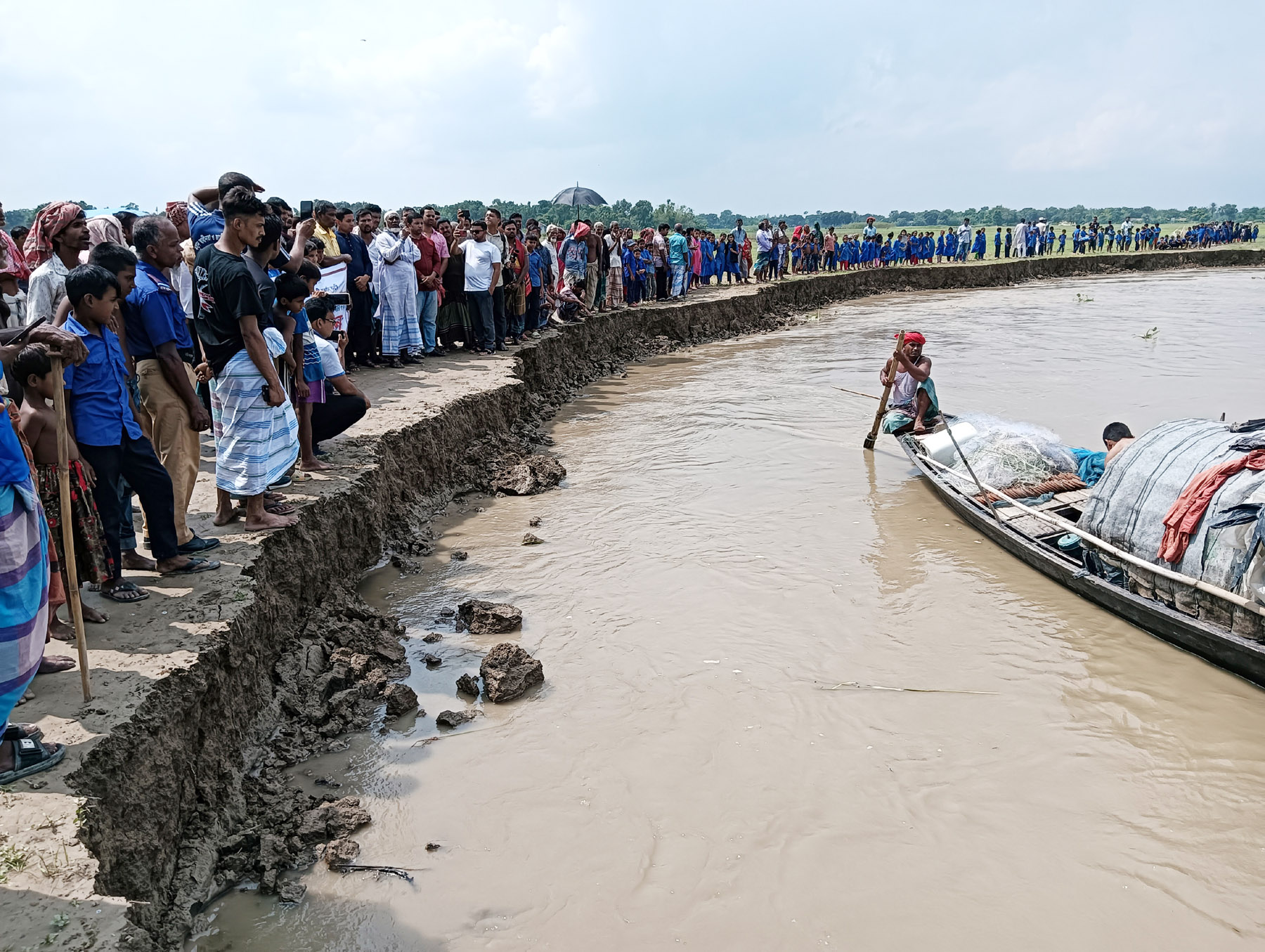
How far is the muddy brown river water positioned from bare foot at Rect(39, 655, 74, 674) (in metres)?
1.26

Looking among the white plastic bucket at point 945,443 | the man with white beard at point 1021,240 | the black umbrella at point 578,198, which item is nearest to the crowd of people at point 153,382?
the white plastic bucket at point 945,443

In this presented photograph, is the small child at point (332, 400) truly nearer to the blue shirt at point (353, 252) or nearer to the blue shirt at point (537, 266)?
the blue shirt at point (353, 252)

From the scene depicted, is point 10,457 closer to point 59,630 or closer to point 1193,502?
point 59,630

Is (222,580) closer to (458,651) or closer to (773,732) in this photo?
(458,651)

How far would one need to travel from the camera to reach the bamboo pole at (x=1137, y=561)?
210 inches

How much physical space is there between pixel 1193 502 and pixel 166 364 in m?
6.32

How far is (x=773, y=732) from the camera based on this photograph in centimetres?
502

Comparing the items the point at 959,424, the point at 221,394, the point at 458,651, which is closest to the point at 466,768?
the point at 458,651

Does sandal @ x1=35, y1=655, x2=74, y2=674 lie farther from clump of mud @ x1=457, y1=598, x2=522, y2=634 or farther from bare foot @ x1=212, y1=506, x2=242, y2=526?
clump of mud @ x1=457, y1=598, x2=522, y2=634

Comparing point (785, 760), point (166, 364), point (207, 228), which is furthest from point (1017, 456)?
point (207, 228)

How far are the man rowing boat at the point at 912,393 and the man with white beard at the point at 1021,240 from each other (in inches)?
1326

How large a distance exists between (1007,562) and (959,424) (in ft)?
6.90

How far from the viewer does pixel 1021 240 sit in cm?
4034

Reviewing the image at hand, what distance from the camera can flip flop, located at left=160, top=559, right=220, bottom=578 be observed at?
4824 millimetres
